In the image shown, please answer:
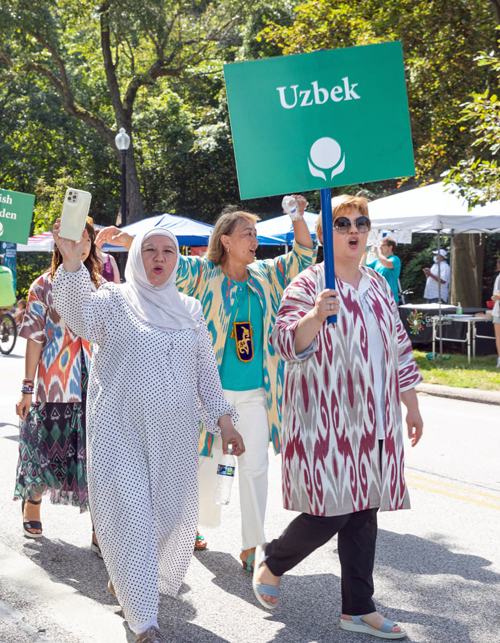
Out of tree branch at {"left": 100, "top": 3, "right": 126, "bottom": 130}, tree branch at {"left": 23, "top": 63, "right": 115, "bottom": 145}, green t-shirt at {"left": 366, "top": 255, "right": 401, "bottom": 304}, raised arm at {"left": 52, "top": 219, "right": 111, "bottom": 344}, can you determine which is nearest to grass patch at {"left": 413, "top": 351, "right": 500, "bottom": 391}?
green t-shirt at {"left": 366, "top": 255, "right": 401, "bottom": 304}

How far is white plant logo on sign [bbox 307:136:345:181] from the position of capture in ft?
11.5

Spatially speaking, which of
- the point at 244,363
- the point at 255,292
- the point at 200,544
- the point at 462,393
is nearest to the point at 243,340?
the point at 244,363

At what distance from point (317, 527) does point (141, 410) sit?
0.94 meters

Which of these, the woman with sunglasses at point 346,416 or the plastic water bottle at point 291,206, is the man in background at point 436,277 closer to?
the plastic water bottle at point 291,206

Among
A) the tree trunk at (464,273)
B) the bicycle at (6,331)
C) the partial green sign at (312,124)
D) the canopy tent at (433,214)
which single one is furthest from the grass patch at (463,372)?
the partial green sign at (312,124)

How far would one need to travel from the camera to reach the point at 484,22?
15859 millimetres

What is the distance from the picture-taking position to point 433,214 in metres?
13.4

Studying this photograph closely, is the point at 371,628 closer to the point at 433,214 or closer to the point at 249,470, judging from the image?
the point at 249,470

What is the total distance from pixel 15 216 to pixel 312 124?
19.9 feet

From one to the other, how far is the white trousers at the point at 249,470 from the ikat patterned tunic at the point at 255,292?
2.5 inches

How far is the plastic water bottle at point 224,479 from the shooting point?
4.31 m

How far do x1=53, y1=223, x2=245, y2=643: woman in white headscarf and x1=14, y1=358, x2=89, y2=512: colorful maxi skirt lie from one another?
3.90 ft

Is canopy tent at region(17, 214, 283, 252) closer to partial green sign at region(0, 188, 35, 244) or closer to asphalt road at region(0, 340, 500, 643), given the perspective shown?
partial green sign at region(0, 188, 35, 244)

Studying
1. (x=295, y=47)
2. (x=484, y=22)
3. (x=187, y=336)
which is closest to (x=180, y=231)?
(x=295, y=47)
